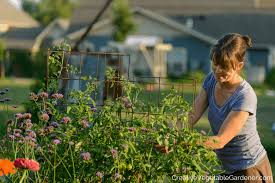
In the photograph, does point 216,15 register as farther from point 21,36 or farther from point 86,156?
point 86,156

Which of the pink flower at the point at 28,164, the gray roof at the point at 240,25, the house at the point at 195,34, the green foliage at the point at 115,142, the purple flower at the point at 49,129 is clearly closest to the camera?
the pink flower at the point at 28,164

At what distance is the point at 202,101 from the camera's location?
507 centimetres

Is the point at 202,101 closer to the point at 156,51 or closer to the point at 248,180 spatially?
the point at 248,180

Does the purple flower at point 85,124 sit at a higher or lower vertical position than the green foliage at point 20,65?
higher

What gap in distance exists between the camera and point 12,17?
1596 cm

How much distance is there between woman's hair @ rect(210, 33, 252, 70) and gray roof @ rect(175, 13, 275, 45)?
51188 millimetres

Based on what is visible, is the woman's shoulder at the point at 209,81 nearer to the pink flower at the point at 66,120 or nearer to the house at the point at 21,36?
the pink flower at the point at 66,120

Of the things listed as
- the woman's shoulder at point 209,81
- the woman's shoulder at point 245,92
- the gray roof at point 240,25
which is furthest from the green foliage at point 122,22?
the woman's shoulder at point 245,92

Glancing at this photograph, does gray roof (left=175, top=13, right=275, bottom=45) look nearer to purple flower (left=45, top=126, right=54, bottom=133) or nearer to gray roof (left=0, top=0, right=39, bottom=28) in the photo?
gray roof (left=0, top=0, right=39, bottom=28)

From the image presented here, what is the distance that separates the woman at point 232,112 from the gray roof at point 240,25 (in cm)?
5097

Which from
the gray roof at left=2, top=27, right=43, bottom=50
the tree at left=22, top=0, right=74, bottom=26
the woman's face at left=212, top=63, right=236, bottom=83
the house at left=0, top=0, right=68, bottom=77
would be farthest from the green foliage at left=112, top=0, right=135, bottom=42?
the woman's face at left=212, top=63, right=236, bottom=83

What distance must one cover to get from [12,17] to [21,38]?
185 feet

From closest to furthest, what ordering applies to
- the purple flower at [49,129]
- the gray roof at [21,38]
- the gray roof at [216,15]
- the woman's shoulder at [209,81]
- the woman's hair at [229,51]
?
1. the woman's hair at [229,51]
2. the purple flower at [49,129]
3. the woman's shoulder at [209,81]
4. the gray roof at [216,15]
5. the gray roof at [21,38]

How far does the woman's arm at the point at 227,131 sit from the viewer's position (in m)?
4.62
